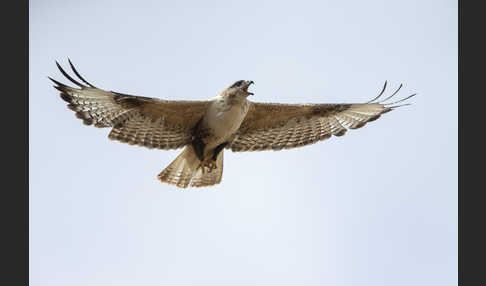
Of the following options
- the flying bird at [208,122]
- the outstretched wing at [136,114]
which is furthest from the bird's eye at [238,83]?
the outstretched wing at [136,114]

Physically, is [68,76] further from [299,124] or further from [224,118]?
[299,124]

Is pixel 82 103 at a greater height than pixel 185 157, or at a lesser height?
greater

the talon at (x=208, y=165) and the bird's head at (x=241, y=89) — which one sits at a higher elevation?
the bird's head at (x=241, y=89)

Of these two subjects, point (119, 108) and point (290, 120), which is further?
point (290, 120)

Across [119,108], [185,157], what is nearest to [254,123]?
[185,157]

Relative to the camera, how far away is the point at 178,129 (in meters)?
11.9

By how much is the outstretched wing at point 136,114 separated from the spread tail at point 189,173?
1.09 feet

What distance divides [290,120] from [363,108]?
1133 millimetres

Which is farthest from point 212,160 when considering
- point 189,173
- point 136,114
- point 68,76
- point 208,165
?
point 68,76

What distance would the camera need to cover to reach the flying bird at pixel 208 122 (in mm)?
11148

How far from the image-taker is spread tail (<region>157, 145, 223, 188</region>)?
1220 centimetres

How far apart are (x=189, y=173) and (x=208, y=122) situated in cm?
111

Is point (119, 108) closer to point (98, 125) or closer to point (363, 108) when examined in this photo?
point (98, 125)

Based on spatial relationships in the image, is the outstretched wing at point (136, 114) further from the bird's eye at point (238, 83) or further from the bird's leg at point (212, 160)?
the bird's eye at point (238, 83)
